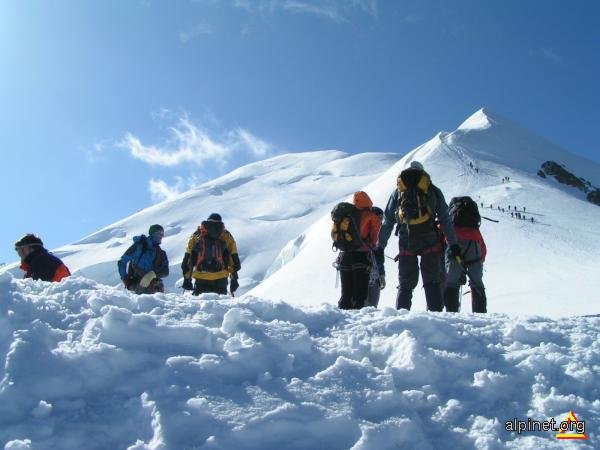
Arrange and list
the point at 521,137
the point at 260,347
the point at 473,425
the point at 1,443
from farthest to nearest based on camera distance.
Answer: the point at 521,137
the point at 260,347
the point at 473,425
the point at 1,443

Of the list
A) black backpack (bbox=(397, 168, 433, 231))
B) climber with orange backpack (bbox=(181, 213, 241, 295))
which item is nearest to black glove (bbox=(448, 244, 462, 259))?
black backpack (bbox=(397, 168, 433, 231))

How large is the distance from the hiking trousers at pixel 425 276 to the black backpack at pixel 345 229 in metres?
0.60

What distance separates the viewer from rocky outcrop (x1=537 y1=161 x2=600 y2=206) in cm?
4891

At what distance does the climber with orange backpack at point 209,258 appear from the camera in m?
7.18

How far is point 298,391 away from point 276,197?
96704 mm

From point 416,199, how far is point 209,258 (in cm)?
304

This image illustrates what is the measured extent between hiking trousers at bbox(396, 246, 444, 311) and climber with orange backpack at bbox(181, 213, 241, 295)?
250 cm

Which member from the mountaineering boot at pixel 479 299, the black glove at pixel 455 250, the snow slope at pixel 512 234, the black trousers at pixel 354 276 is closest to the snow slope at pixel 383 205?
the snow slope at pixel 512 234

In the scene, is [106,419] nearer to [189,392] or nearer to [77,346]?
[189,392]

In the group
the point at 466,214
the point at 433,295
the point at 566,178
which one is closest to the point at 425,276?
the point at 433,295

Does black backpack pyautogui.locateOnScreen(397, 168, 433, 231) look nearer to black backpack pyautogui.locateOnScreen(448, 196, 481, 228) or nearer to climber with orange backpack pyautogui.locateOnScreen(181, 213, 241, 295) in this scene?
black backpack pyautogui.locateOnScreen(448, 196, 481, 228)

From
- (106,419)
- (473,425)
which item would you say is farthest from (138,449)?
(473,425)

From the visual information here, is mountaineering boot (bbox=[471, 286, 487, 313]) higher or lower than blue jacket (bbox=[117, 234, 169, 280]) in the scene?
lower

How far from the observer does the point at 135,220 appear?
10594 centimetres
